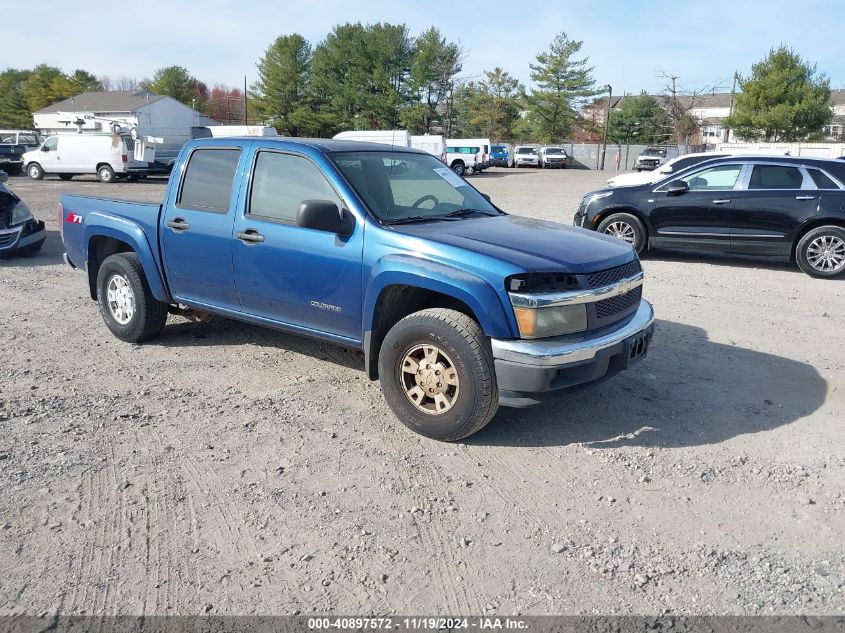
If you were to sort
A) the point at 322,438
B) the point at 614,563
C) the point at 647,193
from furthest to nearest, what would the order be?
the point at 647,193 → the point at 322,438 → the point at 614,563

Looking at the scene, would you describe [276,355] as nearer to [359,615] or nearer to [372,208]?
[372,208]

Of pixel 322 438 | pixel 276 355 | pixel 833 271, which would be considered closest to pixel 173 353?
pixel 276 355

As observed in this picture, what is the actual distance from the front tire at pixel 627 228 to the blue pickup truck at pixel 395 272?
18.8ft

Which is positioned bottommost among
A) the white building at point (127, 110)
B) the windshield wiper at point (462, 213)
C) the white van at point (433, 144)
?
the windshield wiper at point (462, 213)

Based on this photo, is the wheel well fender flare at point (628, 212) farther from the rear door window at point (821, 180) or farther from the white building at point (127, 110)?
the white building at point (127, 110)

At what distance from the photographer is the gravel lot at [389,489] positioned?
114 inches

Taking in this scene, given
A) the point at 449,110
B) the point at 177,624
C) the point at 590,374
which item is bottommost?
the point at 177,624

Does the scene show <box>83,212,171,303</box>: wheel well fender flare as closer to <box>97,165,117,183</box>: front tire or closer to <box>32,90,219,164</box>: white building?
<box>97,165,117,183</box>: front tire

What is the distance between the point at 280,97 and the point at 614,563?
7202 cm

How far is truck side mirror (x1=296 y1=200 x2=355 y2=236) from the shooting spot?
14.0ft

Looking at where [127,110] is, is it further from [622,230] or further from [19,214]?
[622,230]

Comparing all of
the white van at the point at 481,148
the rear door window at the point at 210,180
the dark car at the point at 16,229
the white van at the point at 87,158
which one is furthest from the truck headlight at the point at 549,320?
the white van at the point at 481,148

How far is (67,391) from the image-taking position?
4980 mm

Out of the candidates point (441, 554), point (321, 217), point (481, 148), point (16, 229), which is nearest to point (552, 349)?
point (441, 554)
